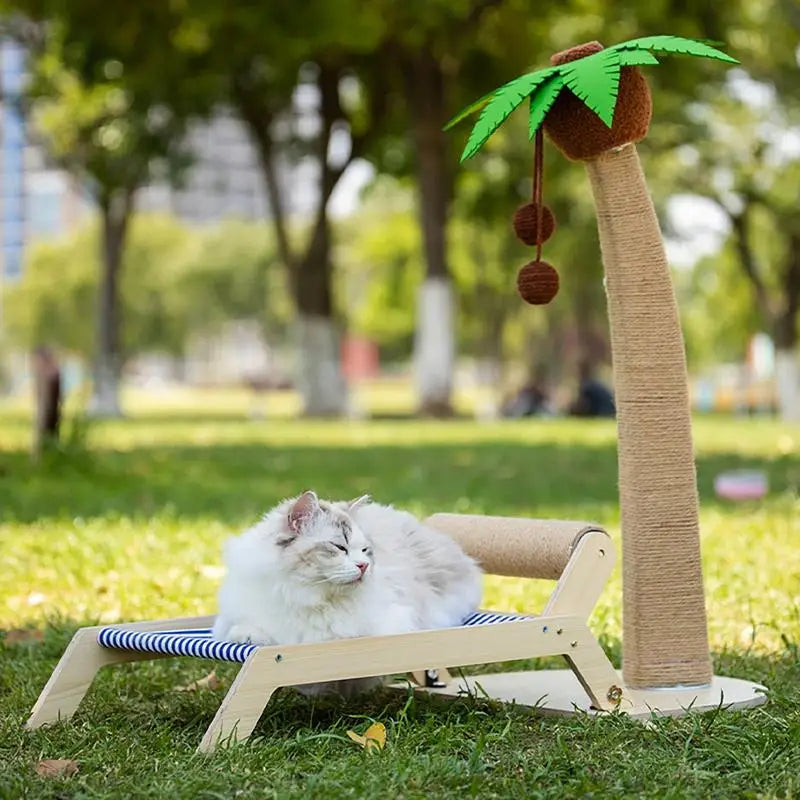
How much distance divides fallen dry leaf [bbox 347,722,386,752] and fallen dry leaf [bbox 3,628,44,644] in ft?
6.85

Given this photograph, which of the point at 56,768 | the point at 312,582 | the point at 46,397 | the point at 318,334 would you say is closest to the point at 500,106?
the point at 312,582

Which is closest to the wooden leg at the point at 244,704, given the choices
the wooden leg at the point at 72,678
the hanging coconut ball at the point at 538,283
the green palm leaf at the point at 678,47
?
the wooden leg at the point at 72,678

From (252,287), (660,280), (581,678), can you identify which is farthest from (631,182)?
(252,287)

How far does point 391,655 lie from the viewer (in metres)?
4.20

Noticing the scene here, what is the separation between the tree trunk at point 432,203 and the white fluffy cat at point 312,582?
61.8 feet

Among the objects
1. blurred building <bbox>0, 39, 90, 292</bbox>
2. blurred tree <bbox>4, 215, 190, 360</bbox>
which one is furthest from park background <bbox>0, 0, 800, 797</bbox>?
blurred building <bbox>0, 39, 90, 292</bbox>

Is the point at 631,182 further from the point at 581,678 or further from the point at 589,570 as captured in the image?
the point at 581,678

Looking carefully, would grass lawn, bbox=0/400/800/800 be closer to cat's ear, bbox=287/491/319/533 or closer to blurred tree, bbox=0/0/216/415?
cat's ear, bbox=287/491/319/533

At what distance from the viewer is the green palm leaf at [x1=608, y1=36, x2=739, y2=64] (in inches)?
182

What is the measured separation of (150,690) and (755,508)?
536 centimetres

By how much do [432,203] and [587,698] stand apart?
18.7m

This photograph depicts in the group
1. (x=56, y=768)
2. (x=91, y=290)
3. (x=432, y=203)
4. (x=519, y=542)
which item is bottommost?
(x=56, y=768)

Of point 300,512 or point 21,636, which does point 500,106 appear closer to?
point 300,512

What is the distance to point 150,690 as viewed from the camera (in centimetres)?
507
